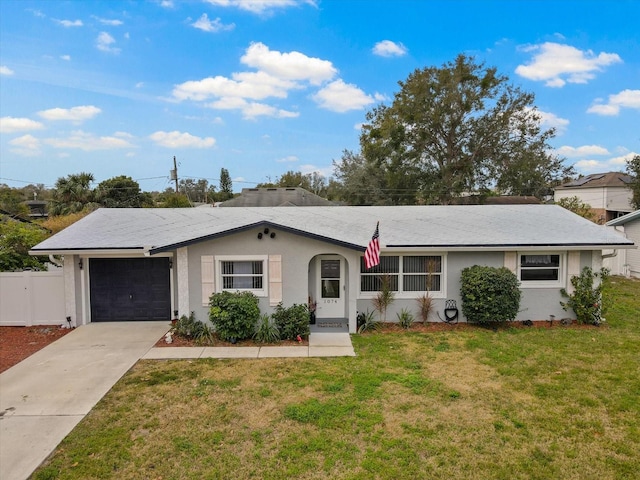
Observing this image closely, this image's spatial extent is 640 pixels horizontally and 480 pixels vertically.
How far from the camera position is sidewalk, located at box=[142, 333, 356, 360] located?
938 centimetres

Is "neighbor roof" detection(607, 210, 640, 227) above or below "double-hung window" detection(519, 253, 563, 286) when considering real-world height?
above

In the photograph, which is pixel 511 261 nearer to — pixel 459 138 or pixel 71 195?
pixel 459 138

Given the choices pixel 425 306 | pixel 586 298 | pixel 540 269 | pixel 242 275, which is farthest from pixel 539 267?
pixel 242 275

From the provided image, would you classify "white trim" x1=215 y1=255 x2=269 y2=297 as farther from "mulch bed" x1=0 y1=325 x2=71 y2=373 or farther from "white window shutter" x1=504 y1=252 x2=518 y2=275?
"white window shutter" x1=504 y1=252 x2=518 y2=275

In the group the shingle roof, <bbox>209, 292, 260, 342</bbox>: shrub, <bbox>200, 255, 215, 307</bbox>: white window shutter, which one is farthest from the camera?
the shingle roof

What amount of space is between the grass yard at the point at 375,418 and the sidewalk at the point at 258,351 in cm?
38

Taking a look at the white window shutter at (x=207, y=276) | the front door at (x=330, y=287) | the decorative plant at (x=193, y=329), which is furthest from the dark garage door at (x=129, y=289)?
the front door at (x=330, y=287)

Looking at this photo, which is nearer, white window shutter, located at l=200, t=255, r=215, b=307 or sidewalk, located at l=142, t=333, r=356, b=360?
sidewalk, located at l=142, t=333, r=356, b=360

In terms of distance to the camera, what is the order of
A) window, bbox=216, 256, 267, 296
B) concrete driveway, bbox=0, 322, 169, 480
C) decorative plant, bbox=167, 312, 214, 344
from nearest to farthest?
concrete driveway, bbox=0, 322, 169, 480 → decorative plant, bbox=167, 312, 214, 344 → window, bbox=216, 256, 267, 296

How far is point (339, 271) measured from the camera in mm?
11797

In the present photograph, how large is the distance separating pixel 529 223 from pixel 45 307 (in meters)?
15.1

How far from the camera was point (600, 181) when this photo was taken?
42812mm

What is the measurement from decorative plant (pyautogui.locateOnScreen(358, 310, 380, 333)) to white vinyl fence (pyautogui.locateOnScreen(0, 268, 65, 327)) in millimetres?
8617

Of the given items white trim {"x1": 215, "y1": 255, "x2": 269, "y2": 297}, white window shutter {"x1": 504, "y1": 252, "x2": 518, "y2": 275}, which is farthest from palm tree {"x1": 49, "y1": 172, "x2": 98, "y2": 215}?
white window shutter {"x1": 504, "y1": 252, "x2": 518, "y2": 275}
